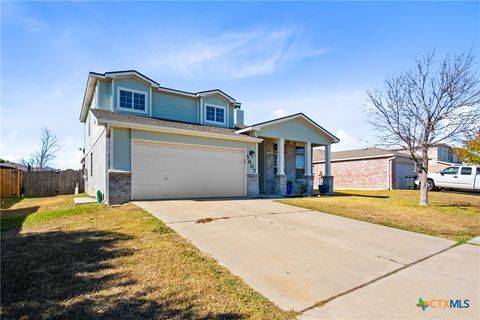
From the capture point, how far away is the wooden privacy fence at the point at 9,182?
16186 millimetres

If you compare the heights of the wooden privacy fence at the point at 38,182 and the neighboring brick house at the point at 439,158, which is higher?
the neighboring brick house at the point at 439,158

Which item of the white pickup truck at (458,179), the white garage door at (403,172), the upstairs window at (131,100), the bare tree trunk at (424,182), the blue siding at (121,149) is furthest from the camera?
the white garage door at (403,172)

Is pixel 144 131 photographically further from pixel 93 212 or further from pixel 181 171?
pixel 93 212

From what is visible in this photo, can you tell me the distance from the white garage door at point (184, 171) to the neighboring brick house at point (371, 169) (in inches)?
610

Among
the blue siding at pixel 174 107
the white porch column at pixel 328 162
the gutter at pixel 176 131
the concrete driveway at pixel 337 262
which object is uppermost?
the blue siding at pixel 174 107

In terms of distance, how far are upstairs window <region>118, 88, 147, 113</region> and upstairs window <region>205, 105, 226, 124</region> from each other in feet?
12.2

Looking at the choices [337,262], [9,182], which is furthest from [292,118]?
[9,182]

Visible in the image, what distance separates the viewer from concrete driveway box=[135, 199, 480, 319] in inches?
122

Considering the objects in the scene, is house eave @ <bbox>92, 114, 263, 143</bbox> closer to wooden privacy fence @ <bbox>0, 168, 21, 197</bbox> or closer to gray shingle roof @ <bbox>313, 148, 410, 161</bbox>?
wooden privacy fence @ <bbox>0, 168, 21, 197</bbox>

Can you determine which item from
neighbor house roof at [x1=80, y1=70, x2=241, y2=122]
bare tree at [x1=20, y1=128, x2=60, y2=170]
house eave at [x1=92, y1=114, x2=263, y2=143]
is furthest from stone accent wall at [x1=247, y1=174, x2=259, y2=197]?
bare tree at [x1=20, y1=128, x2=60, y2=170]

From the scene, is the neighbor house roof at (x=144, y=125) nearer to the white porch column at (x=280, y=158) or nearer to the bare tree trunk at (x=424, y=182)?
the white porch column at (x=280, y=158)

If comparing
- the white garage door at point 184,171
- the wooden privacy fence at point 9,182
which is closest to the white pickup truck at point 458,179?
the white garage door at point 184,171

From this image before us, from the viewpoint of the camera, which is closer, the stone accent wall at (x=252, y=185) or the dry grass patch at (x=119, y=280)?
the dry grass patch at (x=119, y=280)

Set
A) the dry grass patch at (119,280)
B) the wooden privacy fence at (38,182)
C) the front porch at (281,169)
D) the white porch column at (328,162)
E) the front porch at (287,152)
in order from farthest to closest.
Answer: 1. the white porch column at (328,162)
2. the wooden privacy fence at (38,182)
3. the front porch at (281,169)
4. the front porch at (287,152)
5. the dry grass patch at (119,280)
